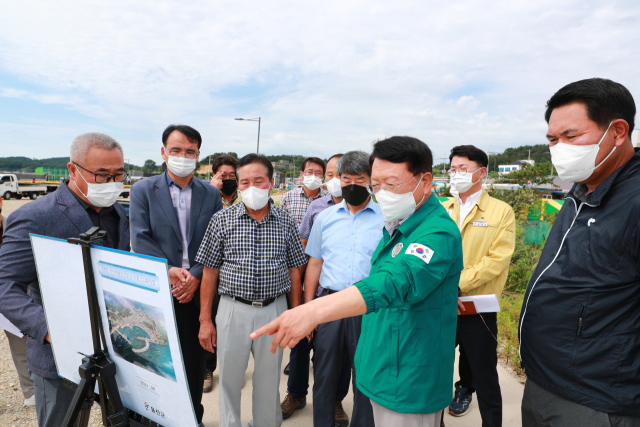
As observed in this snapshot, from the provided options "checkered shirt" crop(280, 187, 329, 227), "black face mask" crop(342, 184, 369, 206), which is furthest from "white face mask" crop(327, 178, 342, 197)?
"black face mask" crop(342, 184, 369, 206)

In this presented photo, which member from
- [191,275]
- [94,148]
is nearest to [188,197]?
[191,275]

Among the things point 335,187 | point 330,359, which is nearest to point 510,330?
point 335,187

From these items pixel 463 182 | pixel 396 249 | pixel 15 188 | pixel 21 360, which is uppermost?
pixel 463 182

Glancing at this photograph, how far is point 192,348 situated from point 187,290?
1.67 ft

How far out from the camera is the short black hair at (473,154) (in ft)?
10.1

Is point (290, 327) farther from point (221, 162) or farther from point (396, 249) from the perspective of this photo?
point (221, 162)

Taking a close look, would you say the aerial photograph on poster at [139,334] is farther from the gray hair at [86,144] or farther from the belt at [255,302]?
the belt at [255,302]

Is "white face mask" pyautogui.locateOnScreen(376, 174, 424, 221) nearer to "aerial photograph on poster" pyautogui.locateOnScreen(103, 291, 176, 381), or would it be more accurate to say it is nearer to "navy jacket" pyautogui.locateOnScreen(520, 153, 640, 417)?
"navy jacket" pyautogui.locateOnScreen(520, 153, 640, 417)

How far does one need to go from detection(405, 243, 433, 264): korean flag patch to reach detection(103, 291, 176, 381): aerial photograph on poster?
3.10ft

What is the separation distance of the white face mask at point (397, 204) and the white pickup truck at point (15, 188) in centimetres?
3198

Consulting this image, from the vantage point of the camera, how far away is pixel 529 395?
1630 millimetres

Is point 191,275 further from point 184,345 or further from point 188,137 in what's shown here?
point 188,137

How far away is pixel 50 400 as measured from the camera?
171 centimetres

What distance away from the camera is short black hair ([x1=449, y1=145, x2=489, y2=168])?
308 cm
